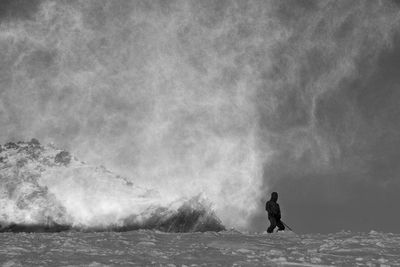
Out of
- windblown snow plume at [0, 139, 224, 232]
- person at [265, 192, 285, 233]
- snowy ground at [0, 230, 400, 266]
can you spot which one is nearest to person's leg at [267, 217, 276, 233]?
person at [265, 192, 285, 233]

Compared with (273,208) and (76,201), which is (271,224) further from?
→ (76,201)

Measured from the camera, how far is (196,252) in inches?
589

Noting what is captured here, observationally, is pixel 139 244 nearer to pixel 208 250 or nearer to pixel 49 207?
pixel 208 250

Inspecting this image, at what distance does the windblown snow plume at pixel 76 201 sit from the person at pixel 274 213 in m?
28.2

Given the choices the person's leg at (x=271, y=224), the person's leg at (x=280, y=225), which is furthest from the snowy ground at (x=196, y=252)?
the person's leg at (x=280, y=225)

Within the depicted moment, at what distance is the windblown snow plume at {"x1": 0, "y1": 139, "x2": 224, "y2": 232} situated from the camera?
5559cm

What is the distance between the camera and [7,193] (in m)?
58.8

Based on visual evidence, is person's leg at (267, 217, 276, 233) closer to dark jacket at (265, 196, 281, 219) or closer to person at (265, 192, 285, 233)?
person at (265, 192, 285, 233)

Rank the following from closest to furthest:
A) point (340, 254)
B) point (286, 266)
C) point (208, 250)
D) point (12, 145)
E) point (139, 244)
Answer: point (286, 266) → point (340, 254) → point (208, 250) → point (139, 244) → point (12, 145)

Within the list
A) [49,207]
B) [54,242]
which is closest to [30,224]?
[49,207]

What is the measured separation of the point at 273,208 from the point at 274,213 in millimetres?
272

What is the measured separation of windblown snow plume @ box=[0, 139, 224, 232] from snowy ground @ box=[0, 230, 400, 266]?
37213 mm

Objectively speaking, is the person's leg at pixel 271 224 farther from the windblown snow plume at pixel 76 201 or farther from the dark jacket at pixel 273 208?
the windblown snow plume at pixel 76 201

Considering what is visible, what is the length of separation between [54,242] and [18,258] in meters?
4.26
